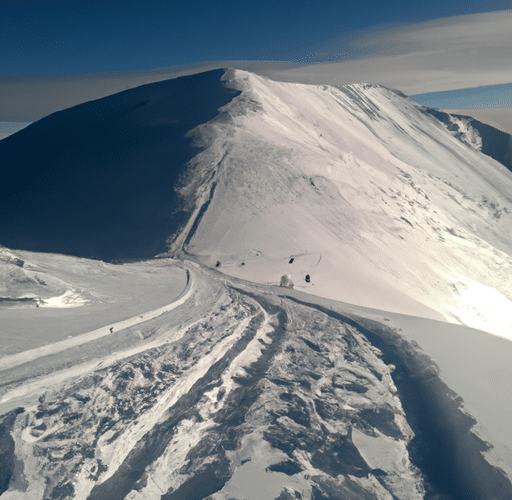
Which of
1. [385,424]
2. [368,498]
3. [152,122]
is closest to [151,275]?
[385,424]

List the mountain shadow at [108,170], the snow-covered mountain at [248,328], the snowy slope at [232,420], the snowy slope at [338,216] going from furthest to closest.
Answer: the mountain shadow at [108,170] < the snowy slope at [338,216] < the snow-covered mountain at [248,328] < the snowy slope at [232,420]

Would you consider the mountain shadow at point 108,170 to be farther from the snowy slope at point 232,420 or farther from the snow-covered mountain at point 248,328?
the snowy slope at point 232,420

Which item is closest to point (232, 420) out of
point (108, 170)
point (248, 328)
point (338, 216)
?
point (248, 328)

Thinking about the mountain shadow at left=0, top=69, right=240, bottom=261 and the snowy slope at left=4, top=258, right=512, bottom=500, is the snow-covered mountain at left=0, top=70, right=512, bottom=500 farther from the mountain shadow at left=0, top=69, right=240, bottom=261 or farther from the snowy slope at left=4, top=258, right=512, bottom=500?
the mountain shadow at left=0, top=69, right=240, bottom=261

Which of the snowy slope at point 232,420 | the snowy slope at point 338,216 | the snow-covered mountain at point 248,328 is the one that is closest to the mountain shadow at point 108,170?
the snow-covered mountain at point 248,328

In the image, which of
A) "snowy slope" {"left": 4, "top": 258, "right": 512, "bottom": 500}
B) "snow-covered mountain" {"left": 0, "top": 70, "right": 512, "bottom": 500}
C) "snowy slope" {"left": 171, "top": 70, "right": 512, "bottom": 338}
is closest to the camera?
"snowy slope" {"left": 4, "top": 258, "right": 512, "bottom": 500}

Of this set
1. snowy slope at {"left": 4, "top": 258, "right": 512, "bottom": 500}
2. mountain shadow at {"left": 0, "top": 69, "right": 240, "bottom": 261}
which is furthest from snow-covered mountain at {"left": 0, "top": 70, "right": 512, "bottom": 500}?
mountain shadow at {"left": 0, "top": 69, "right": 240, "bottom": 261}

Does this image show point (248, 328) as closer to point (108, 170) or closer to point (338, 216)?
point (338, 216)
